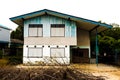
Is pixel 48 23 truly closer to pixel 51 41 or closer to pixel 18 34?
pixel 51 41

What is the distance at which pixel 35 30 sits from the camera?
23797mm

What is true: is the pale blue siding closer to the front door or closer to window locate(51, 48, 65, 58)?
window locate(51, 48, 65, 58)

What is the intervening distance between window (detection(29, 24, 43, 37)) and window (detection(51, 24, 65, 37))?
1.27m

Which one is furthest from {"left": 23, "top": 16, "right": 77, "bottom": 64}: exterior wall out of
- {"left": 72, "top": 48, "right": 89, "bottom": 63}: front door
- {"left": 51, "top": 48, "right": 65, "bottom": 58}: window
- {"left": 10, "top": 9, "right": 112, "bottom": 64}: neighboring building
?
{"left": 72, "top": 48, "right": 89, "bottom": 63}: front door

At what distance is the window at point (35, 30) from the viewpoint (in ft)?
78.0

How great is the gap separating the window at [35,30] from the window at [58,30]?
127 centimetres

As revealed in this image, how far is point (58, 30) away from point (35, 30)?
2436mm

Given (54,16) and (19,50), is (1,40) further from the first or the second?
(54,16)

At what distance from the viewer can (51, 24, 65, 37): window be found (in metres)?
23.7

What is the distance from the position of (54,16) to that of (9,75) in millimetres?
→ 16046

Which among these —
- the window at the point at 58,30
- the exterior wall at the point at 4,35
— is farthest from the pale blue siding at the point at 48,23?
the exterior wall at the point at 4,35

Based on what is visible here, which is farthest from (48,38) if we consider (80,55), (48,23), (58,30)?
(80,55)

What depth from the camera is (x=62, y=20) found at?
2394 centimetres

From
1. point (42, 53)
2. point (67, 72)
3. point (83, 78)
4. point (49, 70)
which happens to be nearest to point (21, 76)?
point (49, 70)
